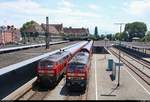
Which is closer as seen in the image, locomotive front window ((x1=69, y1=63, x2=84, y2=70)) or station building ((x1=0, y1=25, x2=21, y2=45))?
locomotive front window ((x1=69, y1=63, x2=84, y2=70))

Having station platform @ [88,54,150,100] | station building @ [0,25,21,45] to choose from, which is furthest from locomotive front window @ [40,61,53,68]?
station building @ [0,25,21,45]

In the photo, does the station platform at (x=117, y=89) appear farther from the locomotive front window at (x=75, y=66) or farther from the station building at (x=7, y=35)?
the station building at (x=7, y=35)

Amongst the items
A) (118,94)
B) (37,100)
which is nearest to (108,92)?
(118,94)

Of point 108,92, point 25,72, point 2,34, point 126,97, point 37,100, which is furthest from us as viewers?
point 2,34

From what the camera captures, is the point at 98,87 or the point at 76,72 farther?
the point at 98,87

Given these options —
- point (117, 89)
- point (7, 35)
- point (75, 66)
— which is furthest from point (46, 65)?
point (7, 35)

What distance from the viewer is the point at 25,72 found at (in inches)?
1288

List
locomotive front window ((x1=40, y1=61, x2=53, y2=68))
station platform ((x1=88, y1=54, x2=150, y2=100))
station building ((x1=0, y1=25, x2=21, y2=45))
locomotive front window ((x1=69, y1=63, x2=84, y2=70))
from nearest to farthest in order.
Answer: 1. station platform ((x1=88, y1=54, x2=150, y2=100))
2. locomotive front window ((x1=69, y1=63, x2=84, y2=70))
3. locomotive front window ((x1=40, y1=61, x2=53, y2=68))
4. station building ((x1=0, y1=25, x2=21, y2=45))

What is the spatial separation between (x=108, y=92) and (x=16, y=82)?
8.56 m

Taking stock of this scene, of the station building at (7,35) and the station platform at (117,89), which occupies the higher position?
the station building at (7,35)

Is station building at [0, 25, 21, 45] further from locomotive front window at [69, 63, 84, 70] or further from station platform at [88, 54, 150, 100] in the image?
locomotive front window at [69, 63, 84, 70]

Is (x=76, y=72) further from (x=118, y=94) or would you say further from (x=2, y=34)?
(x=2, y=34)

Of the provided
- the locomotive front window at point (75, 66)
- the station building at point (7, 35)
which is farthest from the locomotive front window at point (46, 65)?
the station building at point (7, 35)

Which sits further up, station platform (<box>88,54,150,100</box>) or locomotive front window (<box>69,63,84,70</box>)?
locomotive front window (<box>69,63,84,70</box>)
